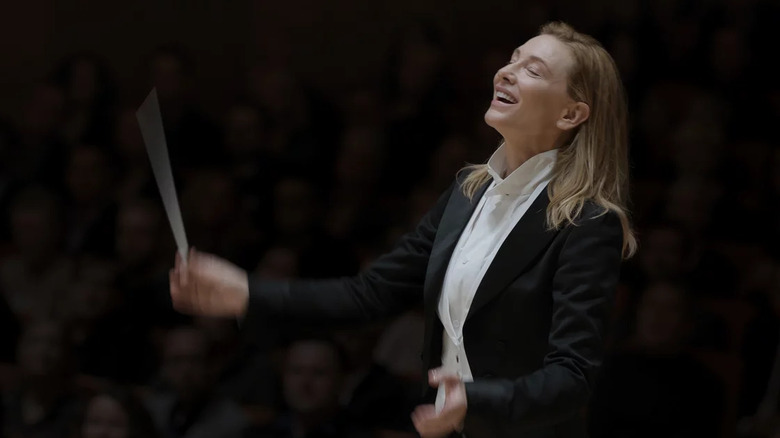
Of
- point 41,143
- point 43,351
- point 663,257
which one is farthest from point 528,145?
point 41,143

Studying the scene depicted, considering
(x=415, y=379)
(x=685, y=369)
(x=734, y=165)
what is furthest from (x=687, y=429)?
(x=734, y=165)

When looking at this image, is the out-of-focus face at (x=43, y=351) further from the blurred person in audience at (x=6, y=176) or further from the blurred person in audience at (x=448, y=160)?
the blurred person in audience at (x=448, y=160)

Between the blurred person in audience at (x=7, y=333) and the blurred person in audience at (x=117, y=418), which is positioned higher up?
the blurred person in audience at (x=117, y=418)

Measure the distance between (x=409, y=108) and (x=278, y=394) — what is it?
61.7 inches

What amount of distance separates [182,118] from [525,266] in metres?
3.56

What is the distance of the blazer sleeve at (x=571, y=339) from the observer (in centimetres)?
178

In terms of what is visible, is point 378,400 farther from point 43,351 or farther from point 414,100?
point 414,100

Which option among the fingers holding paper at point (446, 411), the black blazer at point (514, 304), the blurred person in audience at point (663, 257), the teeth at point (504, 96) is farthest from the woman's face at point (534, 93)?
the blurred person in audience at point (663, 257)

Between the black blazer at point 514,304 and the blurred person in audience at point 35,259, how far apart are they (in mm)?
2839

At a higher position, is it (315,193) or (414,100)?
(414,100)

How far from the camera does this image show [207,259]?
2080 millimetres

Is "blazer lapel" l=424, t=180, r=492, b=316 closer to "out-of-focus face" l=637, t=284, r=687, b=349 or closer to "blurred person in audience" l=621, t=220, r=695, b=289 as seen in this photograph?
"out-of-focus face" l=637, t=284, r=687, b=349

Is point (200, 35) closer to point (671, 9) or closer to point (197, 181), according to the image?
point (197, 181)

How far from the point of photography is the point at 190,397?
4086mm
